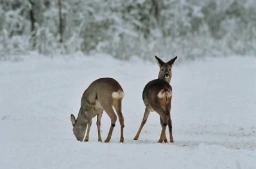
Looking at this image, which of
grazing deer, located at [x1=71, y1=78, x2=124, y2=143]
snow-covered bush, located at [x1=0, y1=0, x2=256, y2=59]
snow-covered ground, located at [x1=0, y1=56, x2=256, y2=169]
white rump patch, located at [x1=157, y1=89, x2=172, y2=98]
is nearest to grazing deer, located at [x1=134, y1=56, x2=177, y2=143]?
white rump patch, located at [x1=157, y1=89, x2=172, y2=98]

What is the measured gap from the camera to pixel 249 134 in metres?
13.8

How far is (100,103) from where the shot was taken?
12.1 m

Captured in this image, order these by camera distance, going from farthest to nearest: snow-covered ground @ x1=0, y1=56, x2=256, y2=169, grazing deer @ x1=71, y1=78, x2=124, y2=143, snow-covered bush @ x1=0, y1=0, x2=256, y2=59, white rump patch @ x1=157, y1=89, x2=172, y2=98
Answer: snow-covered bush @ x1=0, y1=0, x2=256, y2=59 < grazing deer @ x1=71, y1=78, x2=124, y2=143 < white rump patch @ x1=157, y1=89, x2=172, y2=98 < snow-covered ground @ x1=0, y1=56, x2=256, y2=169

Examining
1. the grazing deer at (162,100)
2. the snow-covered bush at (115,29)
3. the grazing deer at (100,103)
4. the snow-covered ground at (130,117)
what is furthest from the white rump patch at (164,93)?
the snow-covered bush at (115,29)

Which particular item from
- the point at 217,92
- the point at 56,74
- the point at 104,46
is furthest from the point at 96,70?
the point at 104,46

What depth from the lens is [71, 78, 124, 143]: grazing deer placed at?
38.9 ft

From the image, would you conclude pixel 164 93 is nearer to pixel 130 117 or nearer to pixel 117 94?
pixel 117 94

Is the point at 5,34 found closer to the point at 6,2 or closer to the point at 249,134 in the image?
the point at 6,2

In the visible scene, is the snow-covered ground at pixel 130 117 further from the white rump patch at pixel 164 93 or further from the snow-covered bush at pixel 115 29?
the snow-covered bush at pixel 115 29

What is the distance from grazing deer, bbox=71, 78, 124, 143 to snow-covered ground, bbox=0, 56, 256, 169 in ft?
1.09

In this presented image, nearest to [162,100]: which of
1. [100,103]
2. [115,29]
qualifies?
[100,103]

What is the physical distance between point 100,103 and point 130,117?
4287 mm

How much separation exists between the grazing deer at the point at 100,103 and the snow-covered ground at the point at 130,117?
1.09ft

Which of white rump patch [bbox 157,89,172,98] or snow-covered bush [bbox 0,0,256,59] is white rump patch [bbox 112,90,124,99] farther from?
snow-covered bush [bbox 0,0,256,59]
